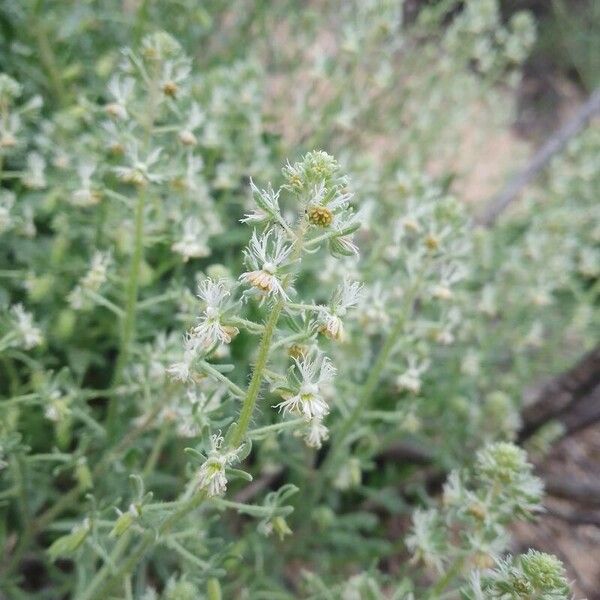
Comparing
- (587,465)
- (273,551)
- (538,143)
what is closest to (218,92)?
(273,551)

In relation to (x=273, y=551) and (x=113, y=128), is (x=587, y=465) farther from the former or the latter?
(x=113, y=128)

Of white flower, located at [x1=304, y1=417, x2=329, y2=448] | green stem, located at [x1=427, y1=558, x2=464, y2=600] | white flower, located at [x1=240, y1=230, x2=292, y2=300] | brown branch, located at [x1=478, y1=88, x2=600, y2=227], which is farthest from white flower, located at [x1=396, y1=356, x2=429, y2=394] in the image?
brown branch, located at [x1=478, y1=88, x2=600, y2=227]

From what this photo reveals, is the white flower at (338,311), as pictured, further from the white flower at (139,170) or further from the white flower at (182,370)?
the white flower at (139,170)

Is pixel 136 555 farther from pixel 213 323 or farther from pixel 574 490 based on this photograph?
pixel 574 490

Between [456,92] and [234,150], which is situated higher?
[456,92]

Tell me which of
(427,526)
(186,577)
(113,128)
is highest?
(113,128)

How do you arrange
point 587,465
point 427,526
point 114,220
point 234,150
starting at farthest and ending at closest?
1. point 587,465
2. point 234,150
3. point 114,220
4. point 427,526

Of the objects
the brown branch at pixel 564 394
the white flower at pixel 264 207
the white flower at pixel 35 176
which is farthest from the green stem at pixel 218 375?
the brown branch at pixel 564 394
